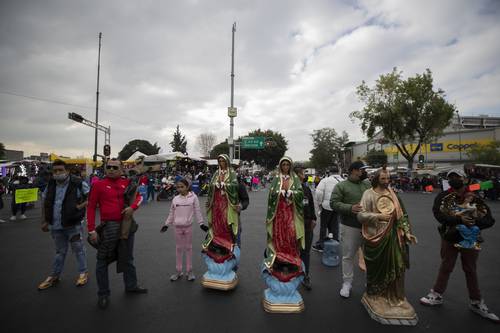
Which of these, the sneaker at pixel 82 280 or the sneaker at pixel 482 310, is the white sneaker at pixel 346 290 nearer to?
the sneaker at pixel 482 310

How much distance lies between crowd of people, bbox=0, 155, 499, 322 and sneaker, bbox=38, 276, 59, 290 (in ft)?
0.04

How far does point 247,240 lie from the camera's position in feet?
20.9

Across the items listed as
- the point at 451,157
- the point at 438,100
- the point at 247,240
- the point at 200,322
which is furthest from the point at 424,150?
the point at 200,322

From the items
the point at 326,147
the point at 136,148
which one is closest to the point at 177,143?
the point at 136,148

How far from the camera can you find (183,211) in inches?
162

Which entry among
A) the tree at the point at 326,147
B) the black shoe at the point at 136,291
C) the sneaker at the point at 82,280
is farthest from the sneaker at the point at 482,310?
the tree at the point at 326,147

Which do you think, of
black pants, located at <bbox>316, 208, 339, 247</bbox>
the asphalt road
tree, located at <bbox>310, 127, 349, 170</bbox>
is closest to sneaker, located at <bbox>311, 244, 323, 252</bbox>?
black pants, located at <bbox>316, 208, 339, 247</bbox>

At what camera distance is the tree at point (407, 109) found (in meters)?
22.7

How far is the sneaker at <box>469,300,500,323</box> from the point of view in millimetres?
2889

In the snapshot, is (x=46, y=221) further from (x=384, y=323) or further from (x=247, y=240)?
(x=384, y=323)

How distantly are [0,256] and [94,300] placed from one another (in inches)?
134

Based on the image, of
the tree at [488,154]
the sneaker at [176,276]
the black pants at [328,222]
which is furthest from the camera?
the tree at [488,154]

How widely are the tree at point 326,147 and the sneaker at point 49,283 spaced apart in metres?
66.2

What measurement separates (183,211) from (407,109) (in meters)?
25.6
